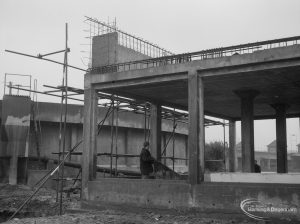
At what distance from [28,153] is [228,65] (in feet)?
44.1

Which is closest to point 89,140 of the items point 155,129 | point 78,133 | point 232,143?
point 155,129

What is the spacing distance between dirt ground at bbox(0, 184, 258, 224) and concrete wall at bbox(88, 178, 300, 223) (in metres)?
0.20

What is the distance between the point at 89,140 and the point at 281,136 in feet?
29.4

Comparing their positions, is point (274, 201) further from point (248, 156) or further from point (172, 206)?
point (248, 156)

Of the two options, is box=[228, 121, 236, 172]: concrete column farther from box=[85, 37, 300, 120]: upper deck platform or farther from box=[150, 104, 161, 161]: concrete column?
box=[150, 104, 161, 161]: concrete column

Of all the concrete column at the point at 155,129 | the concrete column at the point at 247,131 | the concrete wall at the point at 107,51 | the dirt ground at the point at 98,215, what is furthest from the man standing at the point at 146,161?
the concrete column at the point at 247,131

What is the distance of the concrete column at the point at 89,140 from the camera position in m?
15.1

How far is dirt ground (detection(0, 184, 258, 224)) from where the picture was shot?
1232cm

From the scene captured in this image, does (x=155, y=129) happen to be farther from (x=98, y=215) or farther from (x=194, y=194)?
(x=194, y=194)

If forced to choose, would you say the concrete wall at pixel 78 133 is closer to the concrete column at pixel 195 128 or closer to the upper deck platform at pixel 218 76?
the upper deck platform at pixel 218 76

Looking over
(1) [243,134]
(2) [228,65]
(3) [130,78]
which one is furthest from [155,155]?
(2) [228,65]

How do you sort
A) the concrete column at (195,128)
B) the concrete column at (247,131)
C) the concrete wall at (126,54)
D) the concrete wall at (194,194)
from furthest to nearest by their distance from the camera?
the concrete wall at (126,54) → the concrete column at (247,131) → the concrete column at (195,128) → the concrete wall at (194,194)

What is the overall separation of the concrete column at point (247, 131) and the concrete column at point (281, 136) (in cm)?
278

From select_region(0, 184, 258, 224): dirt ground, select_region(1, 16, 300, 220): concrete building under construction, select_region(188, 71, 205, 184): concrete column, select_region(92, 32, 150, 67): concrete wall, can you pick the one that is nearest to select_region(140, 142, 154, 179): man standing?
select_region(1, 16, 300, 220): concrete building under construction
